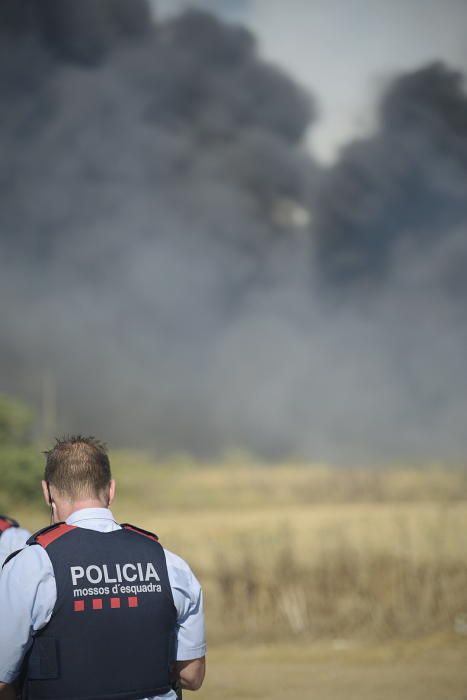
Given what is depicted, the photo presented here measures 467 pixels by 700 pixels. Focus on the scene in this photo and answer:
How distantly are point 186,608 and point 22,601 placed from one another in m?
0.48

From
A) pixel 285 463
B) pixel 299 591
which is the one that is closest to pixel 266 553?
pixel 299 591

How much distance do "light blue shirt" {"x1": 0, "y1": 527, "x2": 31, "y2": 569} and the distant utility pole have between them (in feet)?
40.5

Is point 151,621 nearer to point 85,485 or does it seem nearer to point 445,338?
point 85,485

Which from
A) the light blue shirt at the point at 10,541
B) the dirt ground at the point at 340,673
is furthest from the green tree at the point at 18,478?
the light blue shirt at the point at 10,541

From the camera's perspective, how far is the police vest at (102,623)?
2.14 meters

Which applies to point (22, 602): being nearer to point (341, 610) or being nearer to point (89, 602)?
point (89, 602)

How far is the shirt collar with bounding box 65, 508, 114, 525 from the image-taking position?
2240mm

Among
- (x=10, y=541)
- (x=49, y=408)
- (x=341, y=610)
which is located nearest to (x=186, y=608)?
(x=10, y=541)

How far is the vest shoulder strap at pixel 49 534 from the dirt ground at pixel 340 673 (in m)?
4.48

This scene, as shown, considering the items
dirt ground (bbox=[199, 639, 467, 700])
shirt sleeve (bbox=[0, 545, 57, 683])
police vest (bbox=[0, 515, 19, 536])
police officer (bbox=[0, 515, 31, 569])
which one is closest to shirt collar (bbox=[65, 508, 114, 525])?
shirt sleeve (bbox=[0, 545, 57, 683])

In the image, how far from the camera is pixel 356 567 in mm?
8750

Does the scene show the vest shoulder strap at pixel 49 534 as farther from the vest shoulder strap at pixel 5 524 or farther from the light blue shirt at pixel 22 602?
the vest shoulder strap at pixel 5 524

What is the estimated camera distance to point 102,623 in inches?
85.4

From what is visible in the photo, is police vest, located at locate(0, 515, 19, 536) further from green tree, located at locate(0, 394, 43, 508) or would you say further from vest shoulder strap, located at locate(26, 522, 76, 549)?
green tree, located at locate(0, 394, 43, 508)
